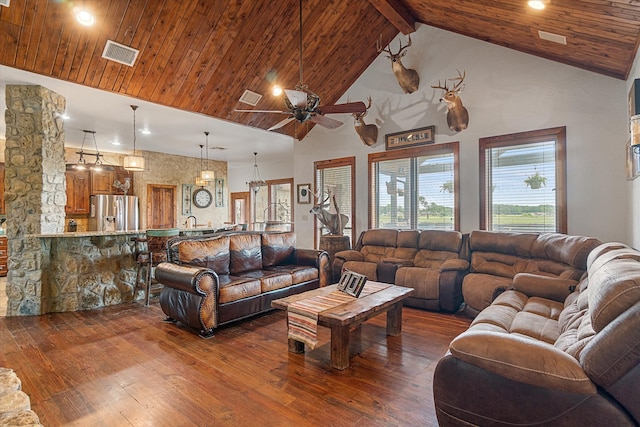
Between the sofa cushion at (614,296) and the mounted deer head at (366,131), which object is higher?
the mounted deer head at (366,131)

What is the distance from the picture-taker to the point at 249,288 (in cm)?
377

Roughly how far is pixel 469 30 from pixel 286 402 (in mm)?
5356

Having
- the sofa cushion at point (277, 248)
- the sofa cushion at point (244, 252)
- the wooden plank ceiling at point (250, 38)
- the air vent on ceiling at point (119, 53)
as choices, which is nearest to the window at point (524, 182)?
the wooden plank ceiling at point (250, 38)

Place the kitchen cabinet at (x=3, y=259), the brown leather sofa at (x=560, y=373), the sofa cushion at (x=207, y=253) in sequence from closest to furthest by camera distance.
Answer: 1. the brown leather sofa at (x=560, y=373)
2. the sofa cushion at (x=207, y=253)
3. the kitchen cabinet at (x=3, y=259)

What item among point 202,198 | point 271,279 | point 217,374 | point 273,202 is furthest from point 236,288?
point 273,202

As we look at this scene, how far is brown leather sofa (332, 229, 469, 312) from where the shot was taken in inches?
164

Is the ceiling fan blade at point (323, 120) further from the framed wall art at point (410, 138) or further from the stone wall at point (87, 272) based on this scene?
the stone wall at point (87, 272)

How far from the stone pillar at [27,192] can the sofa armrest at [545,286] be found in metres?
5.63

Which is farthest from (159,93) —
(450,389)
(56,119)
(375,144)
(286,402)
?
(450,389)

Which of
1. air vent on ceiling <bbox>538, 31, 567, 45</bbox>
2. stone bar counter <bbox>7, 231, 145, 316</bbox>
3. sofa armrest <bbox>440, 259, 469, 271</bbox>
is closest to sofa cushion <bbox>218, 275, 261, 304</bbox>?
stone bar counter <bbox>7, 231, 145, 316</bbox>

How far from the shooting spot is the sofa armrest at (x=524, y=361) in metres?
1.42

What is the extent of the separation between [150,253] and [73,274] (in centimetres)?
102

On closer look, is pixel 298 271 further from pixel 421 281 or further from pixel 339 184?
pixel 339 184

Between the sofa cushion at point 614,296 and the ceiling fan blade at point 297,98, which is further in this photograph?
the ceiling fan blade at point 297,98
